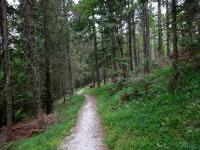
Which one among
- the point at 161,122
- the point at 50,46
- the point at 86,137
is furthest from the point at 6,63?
the point at 50,46

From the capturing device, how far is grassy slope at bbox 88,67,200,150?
961 centimetres

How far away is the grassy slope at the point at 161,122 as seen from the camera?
9609 mm

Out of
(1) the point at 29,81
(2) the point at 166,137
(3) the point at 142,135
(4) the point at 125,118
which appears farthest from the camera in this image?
(1) the point at 29,81

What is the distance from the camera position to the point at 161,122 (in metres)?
11.3

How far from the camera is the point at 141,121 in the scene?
40.0ft

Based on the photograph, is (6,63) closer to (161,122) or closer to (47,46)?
(161,122)

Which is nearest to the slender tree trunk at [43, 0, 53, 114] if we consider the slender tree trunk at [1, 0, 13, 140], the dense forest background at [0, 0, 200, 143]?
the dense forest background at [0, 0, 200, 143]

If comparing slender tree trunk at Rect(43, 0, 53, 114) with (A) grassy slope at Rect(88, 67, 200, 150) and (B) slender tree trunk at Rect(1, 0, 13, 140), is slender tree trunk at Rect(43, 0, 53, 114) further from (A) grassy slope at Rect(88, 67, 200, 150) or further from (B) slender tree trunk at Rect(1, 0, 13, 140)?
(A) grassy slope at Rect(88, 67, 200, 150)

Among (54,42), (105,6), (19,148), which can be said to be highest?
(105,6)

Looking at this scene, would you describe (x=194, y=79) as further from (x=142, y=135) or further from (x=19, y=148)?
(x=19, y=148)

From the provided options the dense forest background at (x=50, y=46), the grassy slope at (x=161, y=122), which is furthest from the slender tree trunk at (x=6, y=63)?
the grassy slope at (x=161, y=122)

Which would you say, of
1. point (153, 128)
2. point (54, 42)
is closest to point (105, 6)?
point (54, 42)

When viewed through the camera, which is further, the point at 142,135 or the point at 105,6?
the point at 105,6

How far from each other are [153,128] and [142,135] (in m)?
0.50
